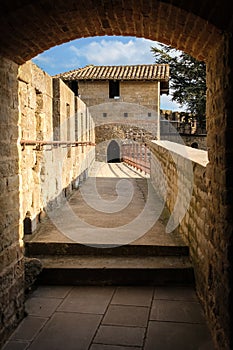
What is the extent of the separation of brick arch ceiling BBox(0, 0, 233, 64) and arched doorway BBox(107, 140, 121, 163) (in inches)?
891

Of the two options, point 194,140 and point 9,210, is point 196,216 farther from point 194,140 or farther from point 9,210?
point 194,140

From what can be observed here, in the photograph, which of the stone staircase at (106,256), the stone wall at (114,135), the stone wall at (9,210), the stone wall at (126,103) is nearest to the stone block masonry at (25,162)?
the stone wall at (9,210)

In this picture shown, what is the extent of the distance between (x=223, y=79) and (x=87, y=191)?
7.47 m

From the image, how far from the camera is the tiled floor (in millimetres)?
3414

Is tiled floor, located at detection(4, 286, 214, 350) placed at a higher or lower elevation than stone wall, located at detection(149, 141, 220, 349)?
lower

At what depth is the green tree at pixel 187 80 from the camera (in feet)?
96.4

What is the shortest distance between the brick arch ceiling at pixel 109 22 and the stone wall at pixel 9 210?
308mm

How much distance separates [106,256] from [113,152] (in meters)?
22.5

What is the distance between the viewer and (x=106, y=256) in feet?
17.3

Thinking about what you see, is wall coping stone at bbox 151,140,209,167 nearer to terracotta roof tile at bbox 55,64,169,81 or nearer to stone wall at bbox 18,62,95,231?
stone wall at bbox 18,62,95,231

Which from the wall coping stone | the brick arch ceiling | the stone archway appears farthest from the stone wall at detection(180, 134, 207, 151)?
the brick arch ceiling

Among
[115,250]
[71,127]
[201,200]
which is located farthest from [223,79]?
[71,127]

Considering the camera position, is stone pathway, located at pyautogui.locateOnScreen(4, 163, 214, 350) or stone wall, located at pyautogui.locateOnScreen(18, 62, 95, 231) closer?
stone pathway, located at pyautogui.locateOnScreen(4, 163, 214, 350)

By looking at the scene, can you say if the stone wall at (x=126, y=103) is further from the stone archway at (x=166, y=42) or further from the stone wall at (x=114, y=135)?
the stone archway at (x=166, y=42)
